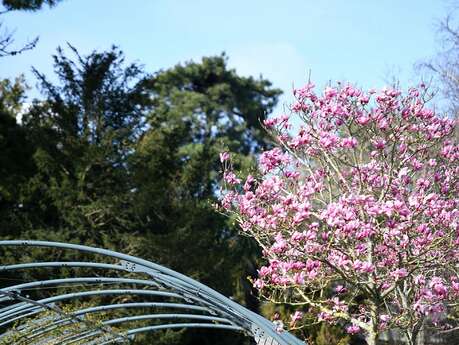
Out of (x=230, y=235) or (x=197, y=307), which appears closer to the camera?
(x=197, y=307)

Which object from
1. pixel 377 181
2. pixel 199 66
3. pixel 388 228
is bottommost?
pixel 388 228

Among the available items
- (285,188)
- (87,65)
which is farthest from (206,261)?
(285,188)

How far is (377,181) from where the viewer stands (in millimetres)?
7301

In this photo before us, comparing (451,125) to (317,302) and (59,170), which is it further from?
(59,170)

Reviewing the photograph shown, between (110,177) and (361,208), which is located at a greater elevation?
(110,177)

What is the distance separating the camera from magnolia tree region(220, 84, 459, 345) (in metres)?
6.63

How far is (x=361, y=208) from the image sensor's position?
6660 millimetres

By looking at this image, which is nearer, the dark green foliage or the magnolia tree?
the magnolia tree

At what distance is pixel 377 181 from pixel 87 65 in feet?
26.1

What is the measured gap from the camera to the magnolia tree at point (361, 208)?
6.63 meters

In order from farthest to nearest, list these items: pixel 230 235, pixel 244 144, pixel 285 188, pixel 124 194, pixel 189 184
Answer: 1. pixel 244 144
2. pixel 230 235
3. pixel 189 184
4. pixel 124 194
5. pixel 285 188

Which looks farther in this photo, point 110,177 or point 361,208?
point 110,177

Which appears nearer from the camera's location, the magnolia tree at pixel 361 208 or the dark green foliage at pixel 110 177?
the magnolia tree at pixel 361 208

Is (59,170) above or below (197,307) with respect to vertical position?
above
